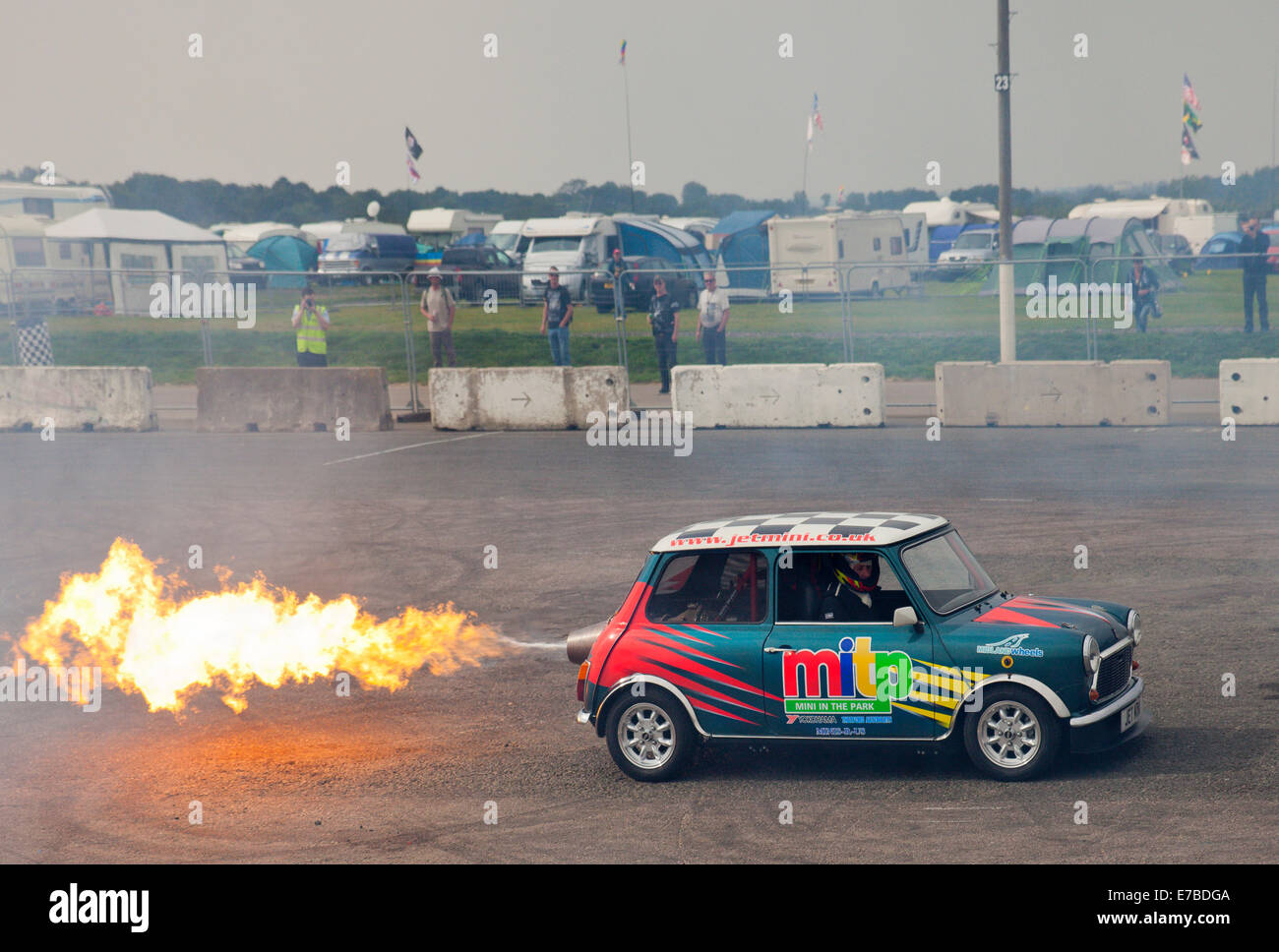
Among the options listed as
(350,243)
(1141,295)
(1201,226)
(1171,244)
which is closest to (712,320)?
(1141,295)

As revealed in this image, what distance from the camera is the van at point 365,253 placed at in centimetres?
5500

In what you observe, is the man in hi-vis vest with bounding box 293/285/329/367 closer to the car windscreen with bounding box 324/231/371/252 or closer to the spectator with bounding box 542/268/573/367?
the spectator with bounding box 542/268/573/367

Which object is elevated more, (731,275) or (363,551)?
(731,275)

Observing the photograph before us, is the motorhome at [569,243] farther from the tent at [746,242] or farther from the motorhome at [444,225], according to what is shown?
the motorhome at [444,225]

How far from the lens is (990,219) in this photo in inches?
2416

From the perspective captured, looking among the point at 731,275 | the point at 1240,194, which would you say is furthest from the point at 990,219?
the point at 1240,194

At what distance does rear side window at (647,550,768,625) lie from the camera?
748 cm

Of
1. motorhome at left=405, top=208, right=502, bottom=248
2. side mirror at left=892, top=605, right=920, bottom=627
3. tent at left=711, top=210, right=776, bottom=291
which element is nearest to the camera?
side mirror at left=892, top=605, right=920, bottom=627

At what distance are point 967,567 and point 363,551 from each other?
7.34 m

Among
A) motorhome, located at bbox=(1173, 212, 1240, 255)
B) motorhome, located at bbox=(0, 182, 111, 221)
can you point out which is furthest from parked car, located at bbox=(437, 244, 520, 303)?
motorhome, located at bbox=(1173, 212, 1240, 255)

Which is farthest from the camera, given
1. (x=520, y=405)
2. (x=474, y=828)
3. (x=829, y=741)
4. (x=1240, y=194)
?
(x=1240, y=194)

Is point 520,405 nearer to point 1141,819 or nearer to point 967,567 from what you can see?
point 967,567

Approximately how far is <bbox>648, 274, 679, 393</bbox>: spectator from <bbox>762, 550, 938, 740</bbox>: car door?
1655cm

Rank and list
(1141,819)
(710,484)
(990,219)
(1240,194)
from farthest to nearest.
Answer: (1240,194) < (990,219) < (710,484) < (1141,819)
